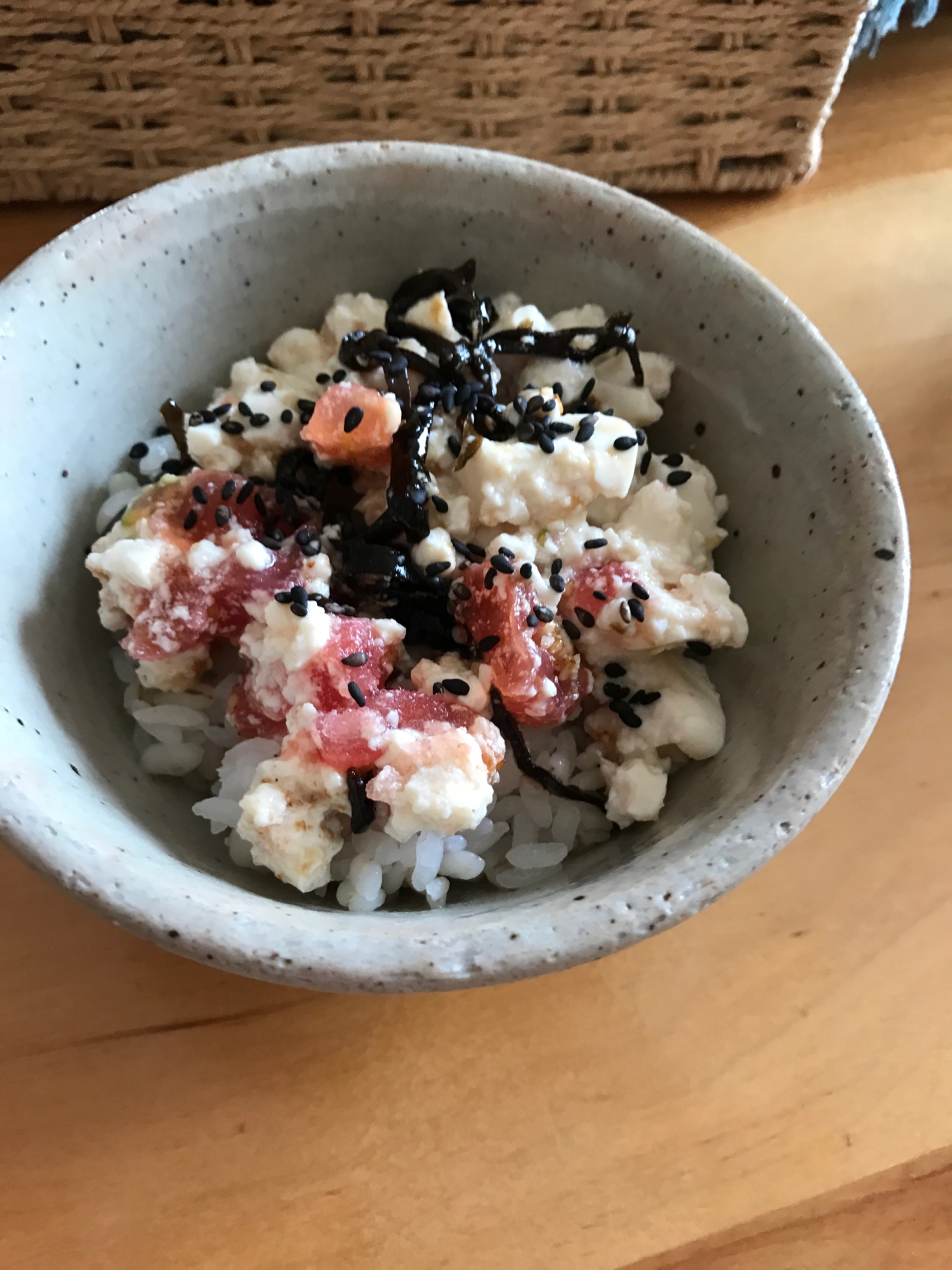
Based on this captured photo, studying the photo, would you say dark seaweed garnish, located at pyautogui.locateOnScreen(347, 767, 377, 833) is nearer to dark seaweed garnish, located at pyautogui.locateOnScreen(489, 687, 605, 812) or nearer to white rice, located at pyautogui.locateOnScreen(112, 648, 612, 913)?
white rice, located at pyautogui.locateOnScreen(112, 648, 612, 913)

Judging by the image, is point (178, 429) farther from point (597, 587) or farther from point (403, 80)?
point (403, 80)

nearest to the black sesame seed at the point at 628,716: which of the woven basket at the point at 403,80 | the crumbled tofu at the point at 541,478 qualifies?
the crumbled tofu at the point at 541,478

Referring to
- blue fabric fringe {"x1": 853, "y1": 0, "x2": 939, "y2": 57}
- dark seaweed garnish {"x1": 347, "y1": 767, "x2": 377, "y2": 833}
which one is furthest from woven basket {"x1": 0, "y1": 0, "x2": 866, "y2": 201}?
dark seaweed garnish {"x1": 347, "y1": 767, "x2": 377, "y2": 833}

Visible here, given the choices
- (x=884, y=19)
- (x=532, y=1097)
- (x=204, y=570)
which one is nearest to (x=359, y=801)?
(x=204, y=570)

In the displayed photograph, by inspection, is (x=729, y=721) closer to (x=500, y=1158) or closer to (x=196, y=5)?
(x=500, y=1158)

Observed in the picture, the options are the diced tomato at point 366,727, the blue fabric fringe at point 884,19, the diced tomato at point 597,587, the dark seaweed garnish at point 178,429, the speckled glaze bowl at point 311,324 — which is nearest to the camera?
the speckled glaze bowl at point 311,324

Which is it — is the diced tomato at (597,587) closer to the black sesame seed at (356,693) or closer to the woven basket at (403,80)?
the black sesame seed at (356,693)
